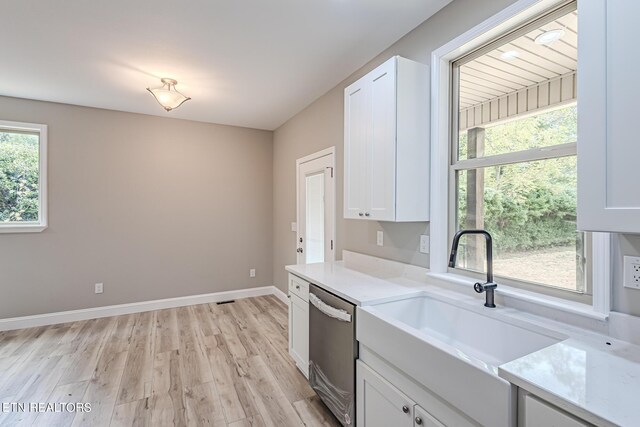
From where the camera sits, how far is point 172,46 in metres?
2.39

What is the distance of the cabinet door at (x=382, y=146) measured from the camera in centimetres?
194

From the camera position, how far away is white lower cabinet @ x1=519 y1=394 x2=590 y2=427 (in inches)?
31.2

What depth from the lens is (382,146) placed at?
2.03 metres

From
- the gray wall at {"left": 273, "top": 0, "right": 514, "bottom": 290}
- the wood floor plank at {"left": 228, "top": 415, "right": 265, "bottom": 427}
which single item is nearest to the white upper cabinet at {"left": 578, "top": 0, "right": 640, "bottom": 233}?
the gray wall at {"left": 273, "top": 0, "right": 514, "bottom": 290}

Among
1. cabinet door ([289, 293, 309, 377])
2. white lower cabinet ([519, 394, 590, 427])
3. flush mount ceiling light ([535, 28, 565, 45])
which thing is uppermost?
flush mount ceiling light ([535, 28, 565, 45])

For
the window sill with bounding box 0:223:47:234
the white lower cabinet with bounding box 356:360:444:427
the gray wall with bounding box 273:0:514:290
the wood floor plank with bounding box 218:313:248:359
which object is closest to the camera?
the white lower cabinet with bounding box 356:360:444:427

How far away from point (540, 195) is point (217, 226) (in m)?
3.98

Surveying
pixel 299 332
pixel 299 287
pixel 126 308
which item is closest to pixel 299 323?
pixel 299 332

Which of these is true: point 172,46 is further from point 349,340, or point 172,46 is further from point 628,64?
point 628,64

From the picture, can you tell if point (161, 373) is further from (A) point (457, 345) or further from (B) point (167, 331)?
(A) point (457, 345)

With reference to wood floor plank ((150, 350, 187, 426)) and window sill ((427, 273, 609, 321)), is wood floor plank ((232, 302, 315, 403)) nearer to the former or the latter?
wood floor plank ((150, 350, 187, 426))

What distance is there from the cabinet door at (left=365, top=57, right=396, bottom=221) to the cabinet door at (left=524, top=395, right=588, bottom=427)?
119 cm

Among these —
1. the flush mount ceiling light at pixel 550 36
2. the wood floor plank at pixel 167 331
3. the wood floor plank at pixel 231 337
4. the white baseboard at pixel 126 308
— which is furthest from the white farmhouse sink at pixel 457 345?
the white baseboard at pixel 126 308

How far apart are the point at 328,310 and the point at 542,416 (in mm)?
1202
